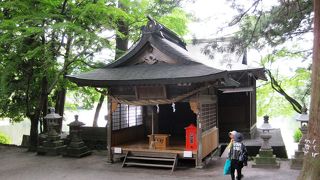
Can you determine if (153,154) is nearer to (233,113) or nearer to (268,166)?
(268,166)

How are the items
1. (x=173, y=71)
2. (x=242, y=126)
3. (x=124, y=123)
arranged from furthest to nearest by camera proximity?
(x=242, y=126), (x=124, y=123), (x=173, y=71)

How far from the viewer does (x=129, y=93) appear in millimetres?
11836

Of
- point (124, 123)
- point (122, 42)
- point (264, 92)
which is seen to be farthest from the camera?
point (264, 92)

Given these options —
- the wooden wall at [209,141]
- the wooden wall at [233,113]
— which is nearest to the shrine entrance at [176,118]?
the wooden wall at [233,113]

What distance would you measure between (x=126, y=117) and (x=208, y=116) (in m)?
3.62

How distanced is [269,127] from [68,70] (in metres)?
9.97

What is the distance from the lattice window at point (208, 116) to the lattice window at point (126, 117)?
139 inches

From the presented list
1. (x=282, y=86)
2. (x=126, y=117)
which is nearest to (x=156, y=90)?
(x=126, y=117)

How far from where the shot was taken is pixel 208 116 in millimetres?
12508

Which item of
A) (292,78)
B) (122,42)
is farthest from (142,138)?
(292,78)

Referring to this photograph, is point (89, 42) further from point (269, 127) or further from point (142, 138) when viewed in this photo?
point (269, 127)

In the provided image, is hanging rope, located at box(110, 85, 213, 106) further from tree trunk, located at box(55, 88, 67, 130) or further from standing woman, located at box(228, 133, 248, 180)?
tree trunk, located at box(55, 88, 67, 130)

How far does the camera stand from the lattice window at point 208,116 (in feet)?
38.2

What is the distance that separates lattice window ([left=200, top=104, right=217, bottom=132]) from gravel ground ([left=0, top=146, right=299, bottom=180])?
145 cm
